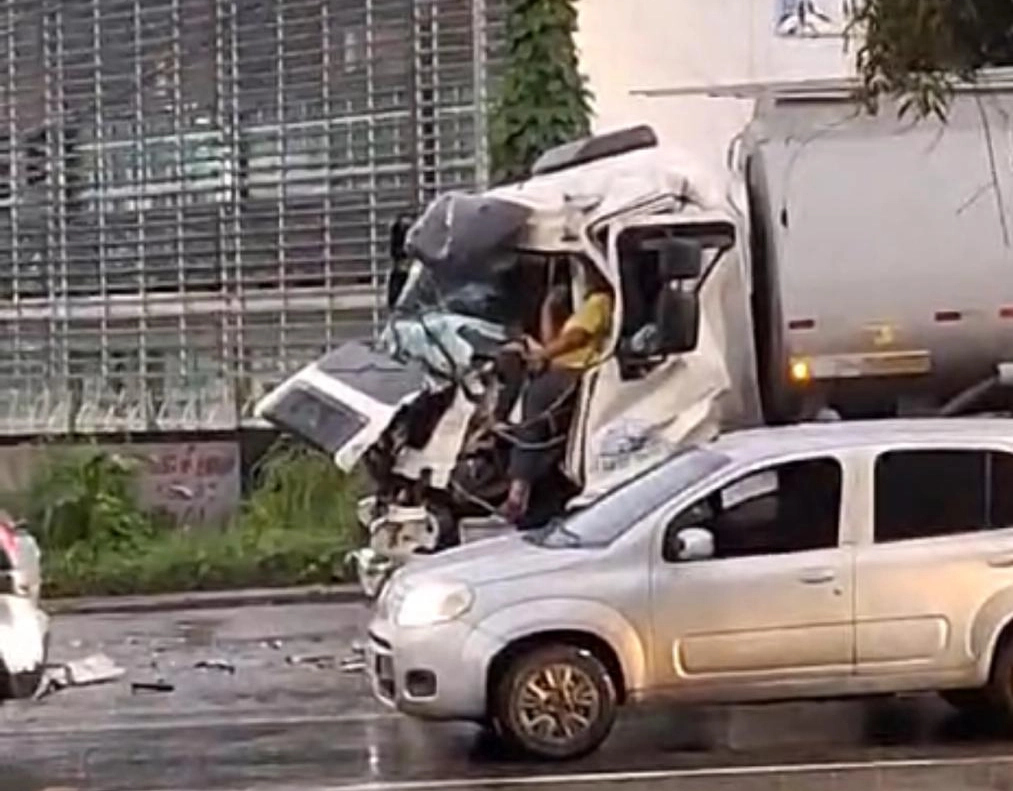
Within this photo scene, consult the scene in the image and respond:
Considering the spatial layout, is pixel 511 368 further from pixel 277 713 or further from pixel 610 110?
pixel 610 110

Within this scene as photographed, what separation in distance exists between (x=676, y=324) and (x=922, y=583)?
477cm

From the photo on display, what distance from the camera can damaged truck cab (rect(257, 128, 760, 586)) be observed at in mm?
16844

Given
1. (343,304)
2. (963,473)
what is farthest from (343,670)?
(343,304)

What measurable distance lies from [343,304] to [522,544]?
1357cm

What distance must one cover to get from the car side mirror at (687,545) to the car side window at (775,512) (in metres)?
0.03

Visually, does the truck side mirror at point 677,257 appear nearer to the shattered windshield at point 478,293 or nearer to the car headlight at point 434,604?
the shattered windshield at point 478,293

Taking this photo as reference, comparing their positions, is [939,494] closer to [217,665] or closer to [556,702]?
[556,702]

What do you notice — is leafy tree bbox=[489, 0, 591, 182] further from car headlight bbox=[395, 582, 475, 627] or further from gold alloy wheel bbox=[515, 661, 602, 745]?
gold alloy wheel bbox=[515, 661, 602, 745]

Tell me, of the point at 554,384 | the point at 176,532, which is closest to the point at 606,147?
A: the point at 554,384

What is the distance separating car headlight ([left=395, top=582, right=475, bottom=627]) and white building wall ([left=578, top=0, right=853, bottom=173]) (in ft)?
45.2

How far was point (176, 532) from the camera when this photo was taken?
23.8 metres

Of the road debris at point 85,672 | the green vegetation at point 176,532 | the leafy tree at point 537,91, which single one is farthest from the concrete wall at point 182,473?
the road debris at point 85,672

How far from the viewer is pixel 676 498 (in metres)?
12.5

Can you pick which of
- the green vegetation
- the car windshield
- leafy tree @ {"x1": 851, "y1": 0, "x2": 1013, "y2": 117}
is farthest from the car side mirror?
the green vegetation
